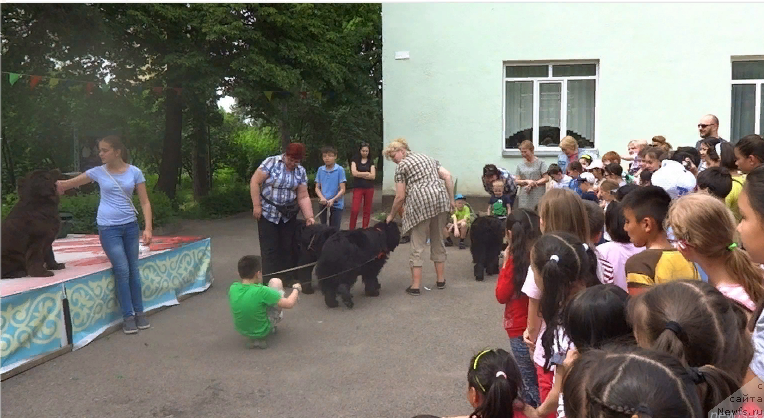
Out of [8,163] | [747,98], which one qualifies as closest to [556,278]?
[747,98]

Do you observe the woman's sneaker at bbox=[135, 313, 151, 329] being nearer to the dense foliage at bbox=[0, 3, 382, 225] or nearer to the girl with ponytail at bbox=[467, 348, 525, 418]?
the girl with ponytail at bbox=[467, 348, 525, 418]

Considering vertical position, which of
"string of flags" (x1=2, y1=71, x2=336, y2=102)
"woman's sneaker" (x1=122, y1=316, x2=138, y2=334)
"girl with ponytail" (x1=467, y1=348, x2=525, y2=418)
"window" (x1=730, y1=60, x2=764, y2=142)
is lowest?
"woman's sneaker" (x1=122, y1=316, x2=138, y2=334)

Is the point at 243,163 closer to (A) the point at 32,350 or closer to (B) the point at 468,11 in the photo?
(B) the point at 468,11

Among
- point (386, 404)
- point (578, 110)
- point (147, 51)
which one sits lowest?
point (386, 404)

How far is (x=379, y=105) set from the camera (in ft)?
71.7

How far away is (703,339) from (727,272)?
87cm

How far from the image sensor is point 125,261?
241 inches

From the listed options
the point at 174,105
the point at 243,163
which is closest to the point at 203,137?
the point at 174,105

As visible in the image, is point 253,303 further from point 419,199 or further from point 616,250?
point 616,250

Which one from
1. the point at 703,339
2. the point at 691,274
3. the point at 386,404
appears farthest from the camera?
the point at 386,404

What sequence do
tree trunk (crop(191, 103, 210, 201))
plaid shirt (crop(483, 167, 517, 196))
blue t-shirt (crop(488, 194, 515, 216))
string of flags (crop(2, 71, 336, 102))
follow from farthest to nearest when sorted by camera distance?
tree trunk (crop(191, 103, 210, 201)) < string of flags (crop(2, 71, 336, 102)) < plaid shirt (crop(483, 167, 517, 196)) < blue t-shirt (crop(488, 194, 515, 216))

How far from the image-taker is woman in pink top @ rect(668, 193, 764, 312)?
260 centimetres

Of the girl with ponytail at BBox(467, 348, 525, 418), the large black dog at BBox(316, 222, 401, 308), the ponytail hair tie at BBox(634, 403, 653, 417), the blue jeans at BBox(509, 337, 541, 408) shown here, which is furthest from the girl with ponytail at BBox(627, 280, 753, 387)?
the large black dog at BBox(316, 222, 401, 308)

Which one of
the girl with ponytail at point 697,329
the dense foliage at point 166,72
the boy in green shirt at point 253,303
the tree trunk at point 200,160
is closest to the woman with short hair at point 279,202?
the boy in green shirt at point 253,303
